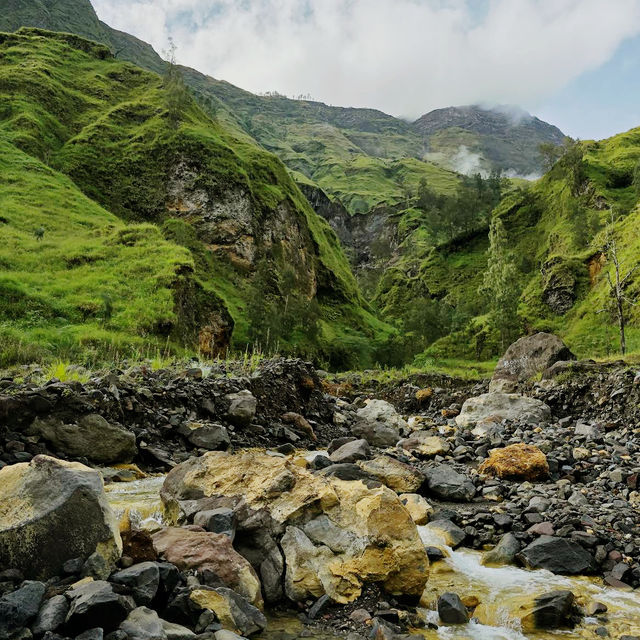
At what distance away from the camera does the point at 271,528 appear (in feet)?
18.9

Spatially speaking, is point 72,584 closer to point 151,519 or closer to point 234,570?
point 234,570

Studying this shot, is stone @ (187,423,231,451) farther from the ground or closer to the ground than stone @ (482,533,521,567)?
closer to the ground

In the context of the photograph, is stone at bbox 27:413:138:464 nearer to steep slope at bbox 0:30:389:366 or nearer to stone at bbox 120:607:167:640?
stone at bbox 120:607:167:640

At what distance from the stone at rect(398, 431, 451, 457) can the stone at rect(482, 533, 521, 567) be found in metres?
6.68

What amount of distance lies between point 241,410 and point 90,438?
4361 millimetres

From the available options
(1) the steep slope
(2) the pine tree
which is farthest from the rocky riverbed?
(2) the pine tree

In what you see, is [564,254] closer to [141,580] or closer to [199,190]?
[199,190]

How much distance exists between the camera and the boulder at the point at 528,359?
23453mm

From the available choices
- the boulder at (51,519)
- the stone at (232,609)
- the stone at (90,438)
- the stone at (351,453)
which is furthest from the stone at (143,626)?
the stone at (351,453)

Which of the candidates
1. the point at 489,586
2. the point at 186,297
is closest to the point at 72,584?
the point at 489,586

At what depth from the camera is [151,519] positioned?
6.50 m

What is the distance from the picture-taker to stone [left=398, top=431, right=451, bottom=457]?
13852 mm

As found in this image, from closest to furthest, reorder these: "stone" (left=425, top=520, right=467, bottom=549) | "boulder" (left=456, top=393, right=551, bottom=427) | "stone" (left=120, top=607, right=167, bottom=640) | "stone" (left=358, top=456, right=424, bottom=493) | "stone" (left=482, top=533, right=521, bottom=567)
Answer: "stone" (left=120, top=607, right=167, bottom=640) → "stone" (left=482, top=533, right=521, bottom=567) → "stone" (left=425, top=520, right=467, bottom=549) → "stone" (left=358, top=456, right=424, bottom=493) → "boulder" (left=456, top=393, right=551, bottom=427)

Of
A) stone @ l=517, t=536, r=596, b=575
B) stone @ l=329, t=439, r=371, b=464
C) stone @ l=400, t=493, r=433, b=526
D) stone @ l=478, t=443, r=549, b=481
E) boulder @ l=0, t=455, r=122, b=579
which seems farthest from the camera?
stone @ l=329, t=439, r=371, b=464
